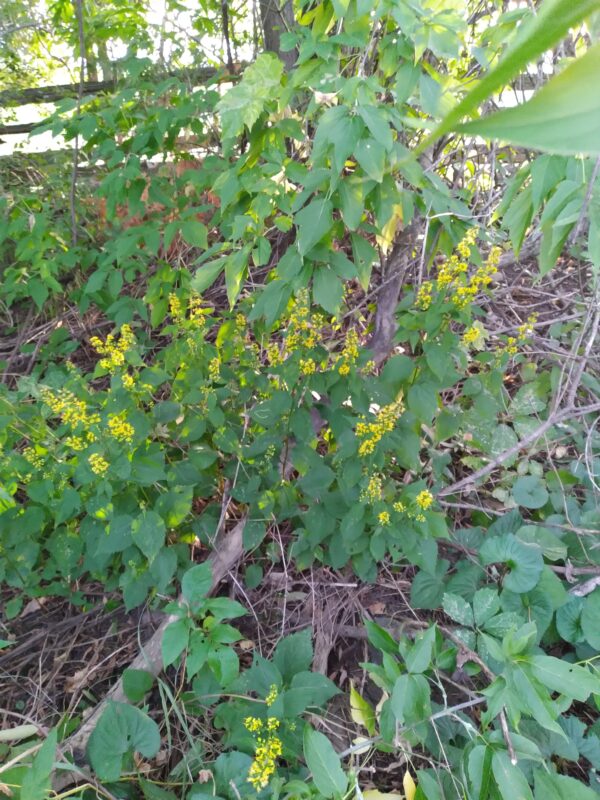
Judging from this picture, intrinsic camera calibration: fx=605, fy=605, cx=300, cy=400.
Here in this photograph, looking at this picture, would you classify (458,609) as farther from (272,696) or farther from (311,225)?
(311,225)

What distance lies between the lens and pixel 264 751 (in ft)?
4.12

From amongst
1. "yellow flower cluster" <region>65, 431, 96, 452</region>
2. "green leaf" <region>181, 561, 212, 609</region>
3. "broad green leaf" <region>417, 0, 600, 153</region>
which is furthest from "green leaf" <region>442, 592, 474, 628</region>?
"broad green leaf" <region>417, 0, 600, 153</region>

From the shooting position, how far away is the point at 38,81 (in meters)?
3.66

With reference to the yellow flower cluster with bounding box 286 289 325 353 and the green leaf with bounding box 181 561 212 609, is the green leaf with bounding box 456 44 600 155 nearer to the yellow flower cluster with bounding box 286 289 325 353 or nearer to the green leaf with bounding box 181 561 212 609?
the green leaf with bounding box 181 561 212 609

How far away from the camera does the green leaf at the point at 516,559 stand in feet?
5.20

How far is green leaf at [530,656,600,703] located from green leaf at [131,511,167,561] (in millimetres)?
919

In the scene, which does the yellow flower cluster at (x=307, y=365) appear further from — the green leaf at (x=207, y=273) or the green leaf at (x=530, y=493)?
the green leaf at (x=530, y=493)

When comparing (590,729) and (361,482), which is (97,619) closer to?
(361,482)

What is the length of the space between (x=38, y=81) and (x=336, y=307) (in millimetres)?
3205

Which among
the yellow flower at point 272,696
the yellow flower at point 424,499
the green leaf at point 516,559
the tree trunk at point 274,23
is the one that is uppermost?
the tree trunk at point 274,23

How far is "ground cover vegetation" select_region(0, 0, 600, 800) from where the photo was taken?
1.26 metres

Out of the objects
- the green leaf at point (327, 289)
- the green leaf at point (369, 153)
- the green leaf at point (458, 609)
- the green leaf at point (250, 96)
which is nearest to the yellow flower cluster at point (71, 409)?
the green leaf at point (327, 289)

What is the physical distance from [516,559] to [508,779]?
2.00 ft

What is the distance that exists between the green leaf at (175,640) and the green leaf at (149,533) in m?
0.24
